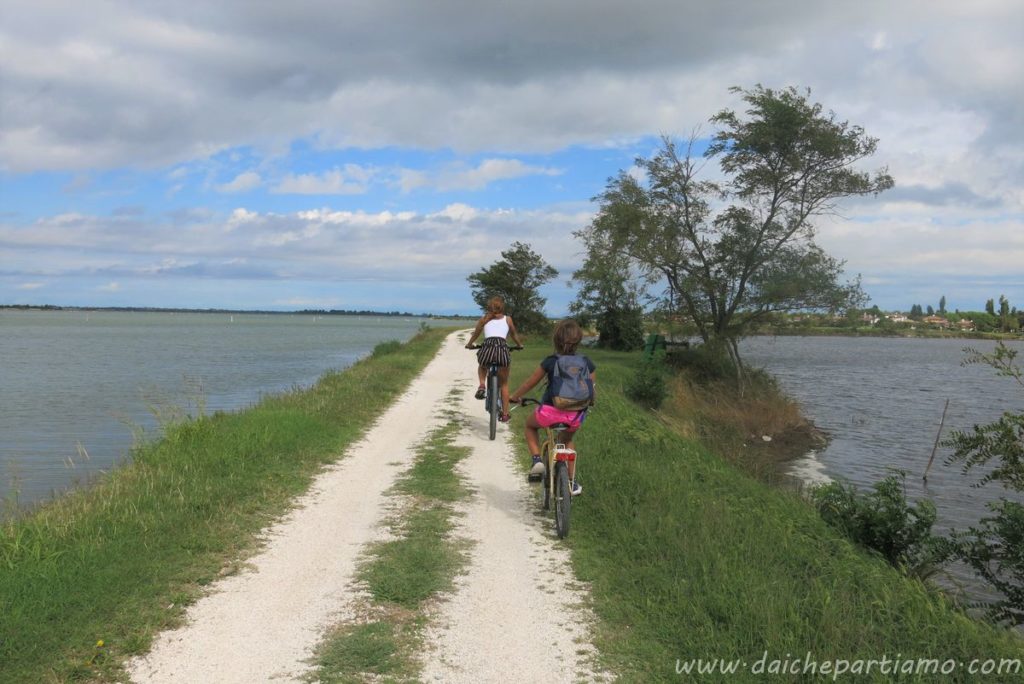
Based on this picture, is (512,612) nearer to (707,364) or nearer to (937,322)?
(707,364)

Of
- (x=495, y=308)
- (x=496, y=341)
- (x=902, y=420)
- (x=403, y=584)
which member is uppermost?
(x=495, y=308)

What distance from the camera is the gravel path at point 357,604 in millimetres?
4090

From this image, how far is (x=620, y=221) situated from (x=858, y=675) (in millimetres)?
24078

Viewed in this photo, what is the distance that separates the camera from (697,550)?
19.6 feet

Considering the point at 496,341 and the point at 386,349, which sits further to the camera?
the point at 386,349

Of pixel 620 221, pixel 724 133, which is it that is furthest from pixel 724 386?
pixel 724 133

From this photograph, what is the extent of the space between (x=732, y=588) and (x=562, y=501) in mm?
1858

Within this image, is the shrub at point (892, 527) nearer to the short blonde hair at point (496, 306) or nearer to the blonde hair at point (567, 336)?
the blonde hair at point (567, 336)

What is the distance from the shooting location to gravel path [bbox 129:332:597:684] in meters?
4.09

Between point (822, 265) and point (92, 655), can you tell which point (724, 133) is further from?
point (92, 655)

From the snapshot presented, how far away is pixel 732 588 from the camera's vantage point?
203 inches

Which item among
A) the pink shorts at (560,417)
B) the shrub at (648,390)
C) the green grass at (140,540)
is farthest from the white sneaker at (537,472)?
the shrub at (648,390)

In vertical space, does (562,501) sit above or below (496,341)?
below

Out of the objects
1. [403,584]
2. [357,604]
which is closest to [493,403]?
[403,584]
